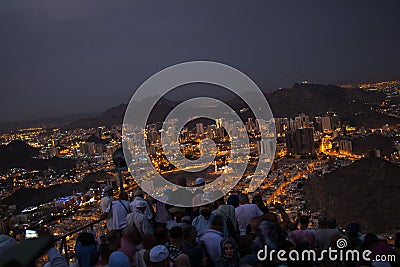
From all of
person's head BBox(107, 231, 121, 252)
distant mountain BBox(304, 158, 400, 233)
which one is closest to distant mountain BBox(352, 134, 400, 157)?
distant mountain BBox(304, 158, 400, 233)

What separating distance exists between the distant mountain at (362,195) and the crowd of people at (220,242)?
288 inches

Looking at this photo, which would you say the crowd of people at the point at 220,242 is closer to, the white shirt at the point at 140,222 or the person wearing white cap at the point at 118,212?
the white shirt at the point at 140,222

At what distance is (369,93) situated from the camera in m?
49.9

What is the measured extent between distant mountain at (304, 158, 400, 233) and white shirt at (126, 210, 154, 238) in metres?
8.01

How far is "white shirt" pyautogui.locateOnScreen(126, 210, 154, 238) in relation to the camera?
10.8 feet

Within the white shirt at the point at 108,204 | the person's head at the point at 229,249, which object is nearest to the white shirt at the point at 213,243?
the person's head at the point at 229,249

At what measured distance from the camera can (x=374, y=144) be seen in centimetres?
2422

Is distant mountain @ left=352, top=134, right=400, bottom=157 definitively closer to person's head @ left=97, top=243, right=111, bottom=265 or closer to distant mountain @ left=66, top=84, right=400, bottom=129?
distant mountain @ left=66, top=84, right=400, bottom=129

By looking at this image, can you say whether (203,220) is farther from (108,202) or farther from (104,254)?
(108,202)

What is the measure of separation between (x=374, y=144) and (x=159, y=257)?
24.7 meters

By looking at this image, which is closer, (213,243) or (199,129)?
(213,243)

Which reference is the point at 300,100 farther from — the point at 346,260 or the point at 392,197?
the point at 346,260

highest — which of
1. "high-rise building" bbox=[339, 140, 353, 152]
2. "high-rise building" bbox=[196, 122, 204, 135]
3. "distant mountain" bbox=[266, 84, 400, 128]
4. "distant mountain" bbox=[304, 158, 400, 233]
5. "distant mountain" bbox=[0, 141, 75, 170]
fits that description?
"distant mountain" bbox=[266, 84, 400, 128]

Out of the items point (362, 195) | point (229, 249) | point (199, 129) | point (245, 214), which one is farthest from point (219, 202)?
point (199, 129)
